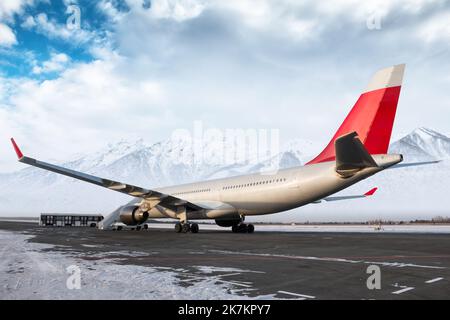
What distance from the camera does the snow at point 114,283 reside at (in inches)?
252

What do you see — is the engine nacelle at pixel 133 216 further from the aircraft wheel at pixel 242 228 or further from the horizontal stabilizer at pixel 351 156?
the horizontal stabilizer at pixel 351 156

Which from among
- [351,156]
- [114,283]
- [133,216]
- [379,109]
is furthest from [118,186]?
[114,283]

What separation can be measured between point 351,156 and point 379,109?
3.76 metres

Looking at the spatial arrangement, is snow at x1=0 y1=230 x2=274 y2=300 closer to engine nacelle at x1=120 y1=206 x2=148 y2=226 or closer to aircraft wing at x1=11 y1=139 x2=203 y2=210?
aircraft wing at x1=11 y1=139 x2=203 y2=210

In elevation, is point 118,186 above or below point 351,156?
below

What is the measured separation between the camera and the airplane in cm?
1945

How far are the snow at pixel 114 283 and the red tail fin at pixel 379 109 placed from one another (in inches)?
541

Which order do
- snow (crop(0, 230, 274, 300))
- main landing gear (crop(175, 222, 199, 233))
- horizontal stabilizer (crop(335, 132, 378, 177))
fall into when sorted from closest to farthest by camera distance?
snow (crop(0, 230, 274, 300))
horizontal stabilizer (crop(335, 132, 378, 177))
main landing gear (crop(175, 222, 199, 233))

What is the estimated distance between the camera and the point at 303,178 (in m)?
22.6

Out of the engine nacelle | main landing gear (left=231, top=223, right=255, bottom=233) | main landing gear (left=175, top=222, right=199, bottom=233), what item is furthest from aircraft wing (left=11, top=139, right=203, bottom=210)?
main landing gear (left=231, top=223, right=255, bottom=233)

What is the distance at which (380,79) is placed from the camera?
20375 mm

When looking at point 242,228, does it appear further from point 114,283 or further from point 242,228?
point 114,283

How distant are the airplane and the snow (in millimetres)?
10461
